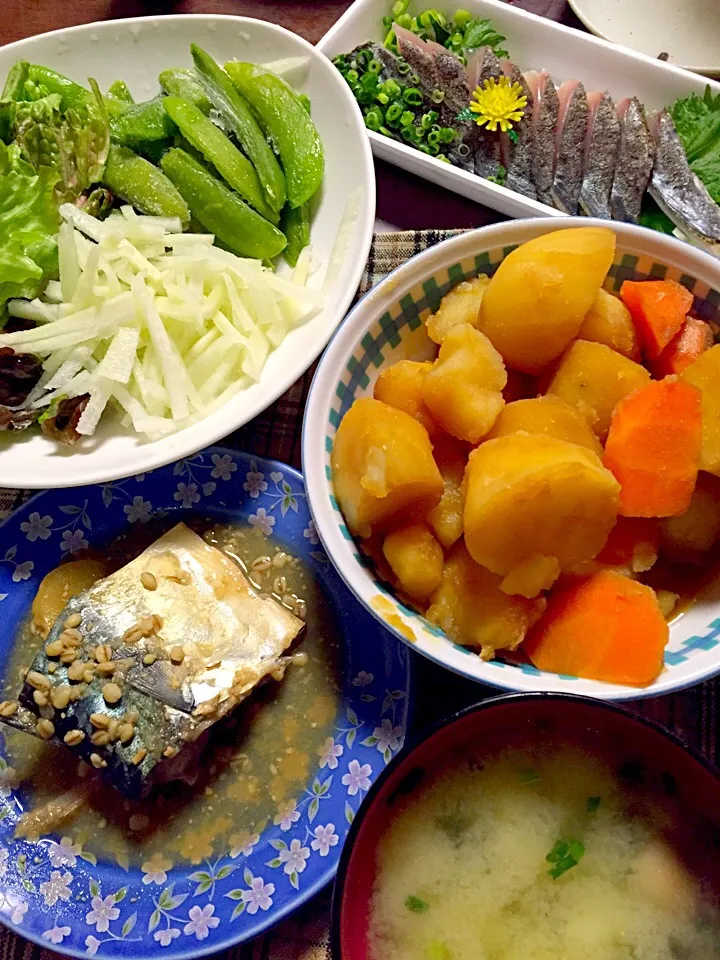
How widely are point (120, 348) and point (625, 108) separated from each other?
147 centimetres

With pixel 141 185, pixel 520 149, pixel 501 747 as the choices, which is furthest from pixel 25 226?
pixel 501 747

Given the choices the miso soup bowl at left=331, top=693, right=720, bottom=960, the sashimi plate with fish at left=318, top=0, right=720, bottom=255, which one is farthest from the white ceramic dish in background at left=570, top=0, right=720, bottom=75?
the miso soup bowl at left=331, top=693, right=720, bottom=960

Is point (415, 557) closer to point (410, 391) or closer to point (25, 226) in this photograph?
point (410, 391)

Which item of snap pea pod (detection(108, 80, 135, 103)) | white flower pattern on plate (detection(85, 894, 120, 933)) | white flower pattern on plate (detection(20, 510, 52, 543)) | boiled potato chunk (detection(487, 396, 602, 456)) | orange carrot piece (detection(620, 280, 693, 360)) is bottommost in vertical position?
white flower pattern on plate (detection(85, 894, 120, 933))

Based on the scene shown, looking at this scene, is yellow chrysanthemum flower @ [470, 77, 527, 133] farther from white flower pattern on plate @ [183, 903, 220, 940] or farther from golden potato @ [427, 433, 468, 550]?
white flower pattern on plate @ [183, 903, 220, 940]

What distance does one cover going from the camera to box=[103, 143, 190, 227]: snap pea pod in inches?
63.4

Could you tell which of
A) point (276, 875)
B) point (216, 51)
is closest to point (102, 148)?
point (216, 51)

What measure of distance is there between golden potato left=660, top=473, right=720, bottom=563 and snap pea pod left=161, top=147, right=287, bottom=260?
3.24ft

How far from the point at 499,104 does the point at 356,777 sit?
1.69m

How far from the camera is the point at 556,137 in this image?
2035mm

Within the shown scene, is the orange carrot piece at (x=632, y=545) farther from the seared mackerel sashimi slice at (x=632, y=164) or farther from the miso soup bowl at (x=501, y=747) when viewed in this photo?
the seared mackerel sashimi slice at (x=632, y=164)

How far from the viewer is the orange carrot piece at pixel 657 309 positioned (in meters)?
1.19

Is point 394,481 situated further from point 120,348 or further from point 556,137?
point 556,137

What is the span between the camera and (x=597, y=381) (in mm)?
1163
